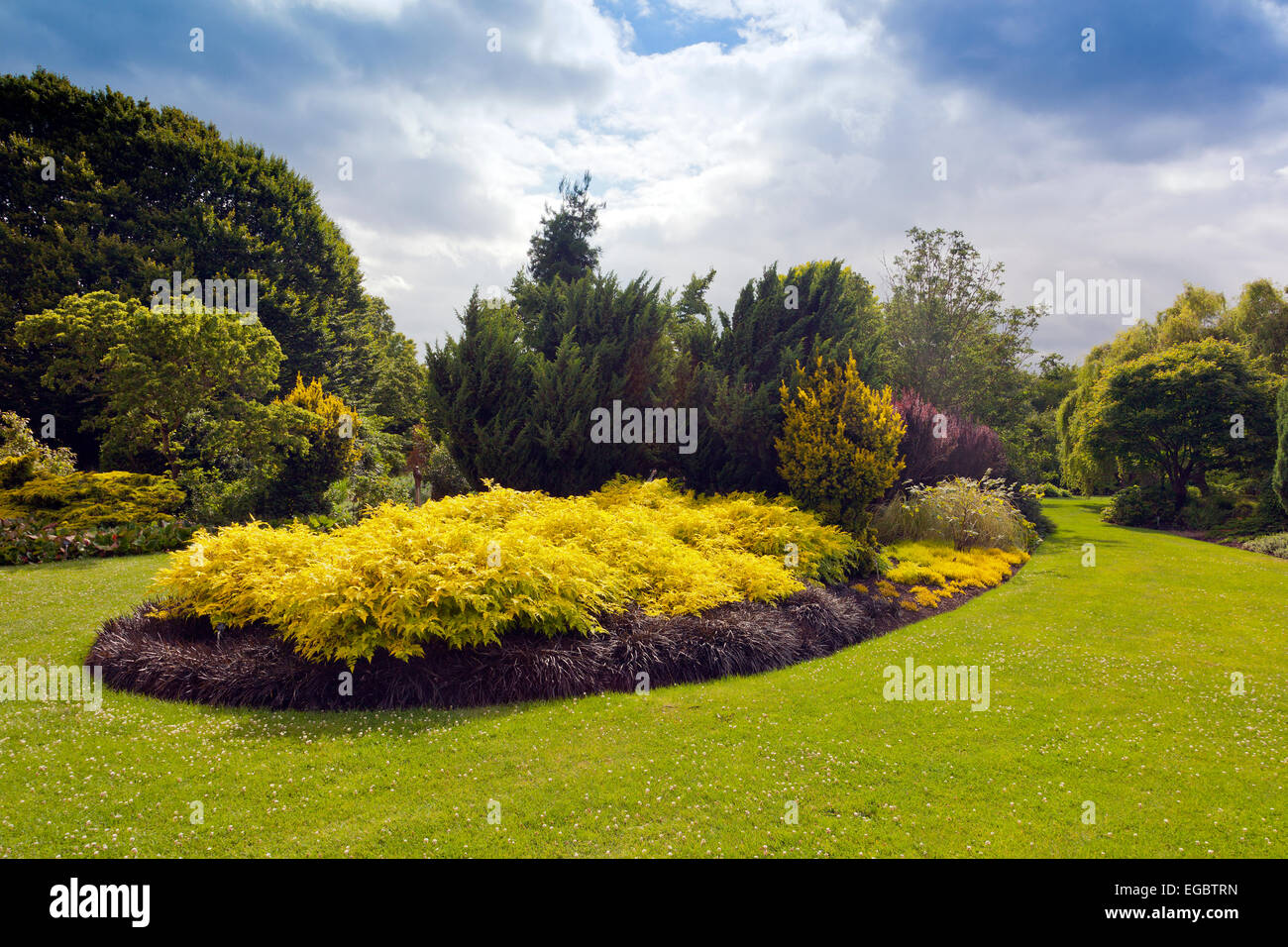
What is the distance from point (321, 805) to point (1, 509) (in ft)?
46.3

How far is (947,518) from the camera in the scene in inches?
532

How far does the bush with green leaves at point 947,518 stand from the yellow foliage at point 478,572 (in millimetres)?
3788

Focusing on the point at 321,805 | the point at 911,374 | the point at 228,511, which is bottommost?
the point at 321,805

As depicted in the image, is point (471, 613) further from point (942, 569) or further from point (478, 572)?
point (942, 569)

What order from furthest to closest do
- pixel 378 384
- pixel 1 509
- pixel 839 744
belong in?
pixel 378 384 → pixel 1 509 → pixel 839 744

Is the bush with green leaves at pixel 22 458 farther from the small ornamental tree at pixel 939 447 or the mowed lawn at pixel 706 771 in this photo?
the small ornamental tree at pixel 939 447

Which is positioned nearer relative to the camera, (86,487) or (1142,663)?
(1142,663)

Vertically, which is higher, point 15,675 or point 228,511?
point 228,511

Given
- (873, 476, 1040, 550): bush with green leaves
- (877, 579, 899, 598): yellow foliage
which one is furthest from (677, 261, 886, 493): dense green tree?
(877, 579, 899, 598): yellow foliage

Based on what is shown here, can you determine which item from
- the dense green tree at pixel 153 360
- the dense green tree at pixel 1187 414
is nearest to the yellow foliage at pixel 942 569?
the dense green tree at pixel 1187 414

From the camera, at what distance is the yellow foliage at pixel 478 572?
5.92 metres
